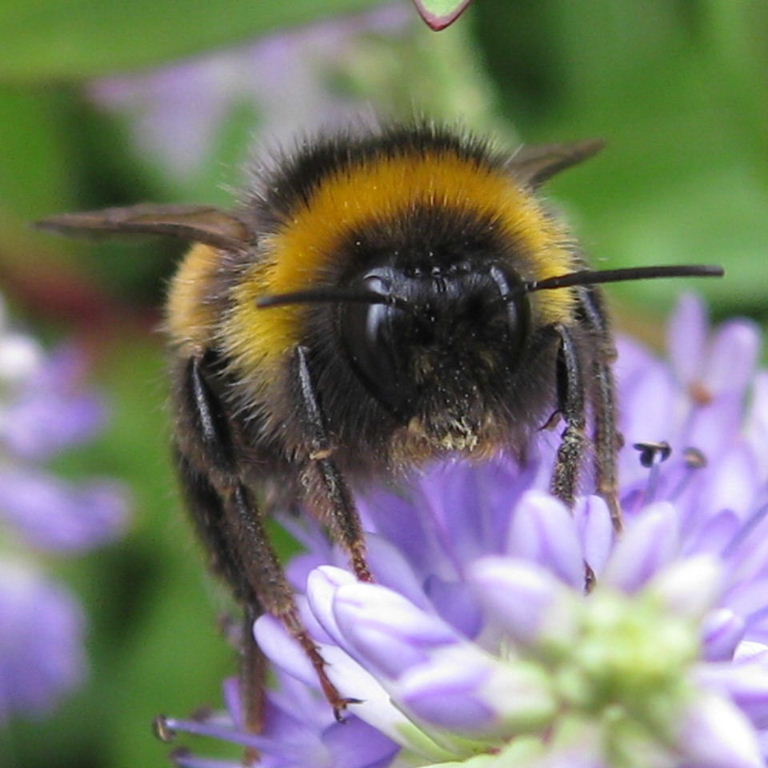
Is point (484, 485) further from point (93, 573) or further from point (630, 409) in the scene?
point (93, 573)

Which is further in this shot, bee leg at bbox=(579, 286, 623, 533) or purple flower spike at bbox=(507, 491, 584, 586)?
bee leg at bbox=(579, 286, 623, 533)

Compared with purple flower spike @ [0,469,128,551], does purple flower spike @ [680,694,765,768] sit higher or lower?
higher

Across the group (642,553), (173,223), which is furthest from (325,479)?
(642,553)

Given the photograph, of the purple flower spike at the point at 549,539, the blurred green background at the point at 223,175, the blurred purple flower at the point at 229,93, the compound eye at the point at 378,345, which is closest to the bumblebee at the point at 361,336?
the compound eye at the point at 378,345

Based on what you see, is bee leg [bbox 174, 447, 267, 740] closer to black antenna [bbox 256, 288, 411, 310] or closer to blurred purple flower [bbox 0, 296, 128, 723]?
black antenna [bbox 256, 288, 411, 310]

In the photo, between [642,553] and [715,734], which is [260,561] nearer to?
[642,553]

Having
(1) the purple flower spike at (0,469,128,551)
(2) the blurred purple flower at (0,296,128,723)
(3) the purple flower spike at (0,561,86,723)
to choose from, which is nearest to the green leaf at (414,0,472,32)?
(2) the blurred purple flower at (0,296,128,723)
